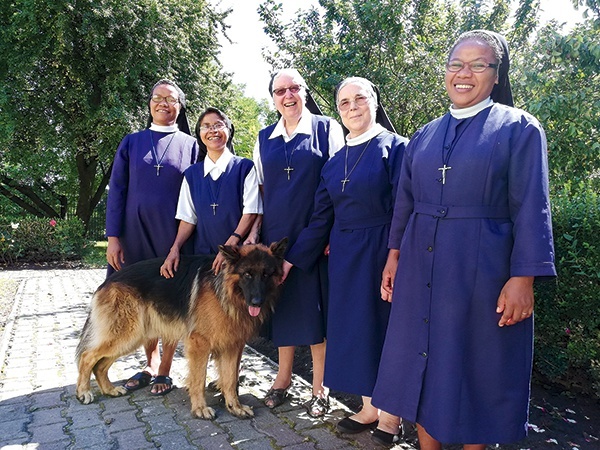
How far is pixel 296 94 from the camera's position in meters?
4.01

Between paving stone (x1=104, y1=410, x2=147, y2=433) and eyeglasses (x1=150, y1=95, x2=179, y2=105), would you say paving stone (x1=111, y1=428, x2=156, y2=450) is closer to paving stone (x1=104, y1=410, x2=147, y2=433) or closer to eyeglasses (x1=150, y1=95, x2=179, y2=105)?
paving stone (x1=104, y1=410, x2=147, y2=433)

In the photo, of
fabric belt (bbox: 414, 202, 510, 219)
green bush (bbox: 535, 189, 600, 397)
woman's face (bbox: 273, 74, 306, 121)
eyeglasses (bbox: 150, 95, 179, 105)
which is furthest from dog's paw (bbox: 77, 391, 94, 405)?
green bush (bbox: 535, 189, 600, 397)

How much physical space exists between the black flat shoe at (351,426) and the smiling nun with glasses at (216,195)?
1.73m

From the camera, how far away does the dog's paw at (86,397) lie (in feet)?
14.0

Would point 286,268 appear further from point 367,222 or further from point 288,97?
point 288,97

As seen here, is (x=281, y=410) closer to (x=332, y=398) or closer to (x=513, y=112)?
(x=332, y=398)

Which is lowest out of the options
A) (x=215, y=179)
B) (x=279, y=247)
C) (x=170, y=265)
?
(x=170, y=265)

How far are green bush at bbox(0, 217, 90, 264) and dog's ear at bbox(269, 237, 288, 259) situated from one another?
13780 millimetres

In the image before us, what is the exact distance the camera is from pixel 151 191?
14.7 feet

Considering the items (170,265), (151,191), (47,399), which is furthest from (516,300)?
(47,399)

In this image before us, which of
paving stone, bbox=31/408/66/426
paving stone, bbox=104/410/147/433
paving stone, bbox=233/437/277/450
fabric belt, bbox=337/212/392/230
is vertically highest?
fabric belt, bbox=337/212/392/230

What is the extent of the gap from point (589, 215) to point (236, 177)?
3.20 meters

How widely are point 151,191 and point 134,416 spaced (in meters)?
2.01

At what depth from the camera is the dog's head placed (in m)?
3.81
